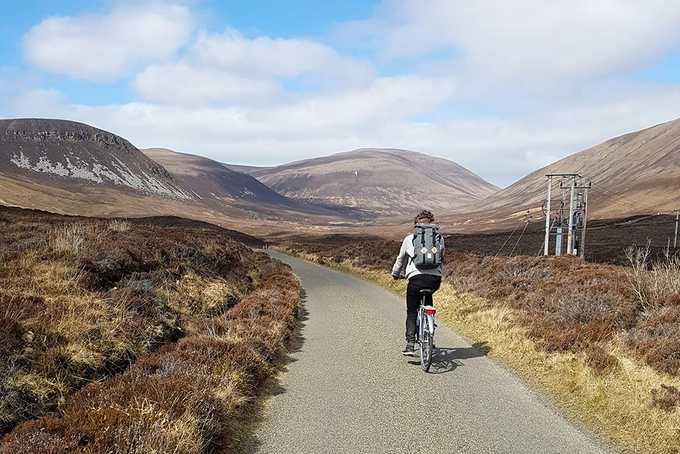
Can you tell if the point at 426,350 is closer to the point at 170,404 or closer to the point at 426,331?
the point at 426,331

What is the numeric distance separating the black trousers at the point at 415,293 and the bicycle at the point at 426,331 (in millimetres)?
89

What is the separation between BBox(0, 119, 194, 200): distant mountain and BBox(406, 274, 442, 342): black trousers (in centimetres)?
15318

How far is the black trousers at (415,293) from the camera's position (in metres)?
8.77

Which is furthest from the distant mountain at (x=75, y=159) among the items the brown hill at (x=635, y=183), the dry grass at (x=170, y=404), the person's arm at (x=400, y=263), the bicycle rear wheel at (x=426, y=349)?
the bicycle rear wheel at (x=426, y=349)

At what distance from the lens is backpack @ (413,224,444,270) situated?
8500 millimetres

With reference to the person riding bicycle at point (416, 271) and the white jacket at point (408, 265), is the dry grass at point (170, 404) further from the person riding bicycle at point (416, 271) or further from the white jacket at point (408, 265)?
the white jacket at point (408, 265)

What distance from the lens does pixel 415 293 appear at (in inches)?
353

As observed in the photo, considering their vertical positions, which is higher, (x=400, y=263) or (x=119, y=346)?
(x=400, y=263)

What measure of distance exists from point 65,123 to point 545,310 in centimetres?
20740

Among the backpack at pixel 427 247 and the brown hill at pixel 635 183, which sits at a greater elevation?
the brown hill at pixel 635 183

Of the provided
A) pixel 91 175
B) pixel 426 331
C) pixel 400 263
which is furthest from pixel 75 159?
pixel 426 331

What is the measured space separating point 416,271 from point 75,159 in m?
181

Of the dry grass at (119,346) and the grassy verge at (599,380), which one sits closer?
the dry grass at (119,346)

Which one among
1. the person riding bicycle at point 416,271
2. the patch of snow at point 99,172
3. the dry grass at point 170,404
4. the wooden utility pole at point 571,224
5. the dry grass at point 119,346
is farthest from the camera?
the patch of snow at point 99,172
